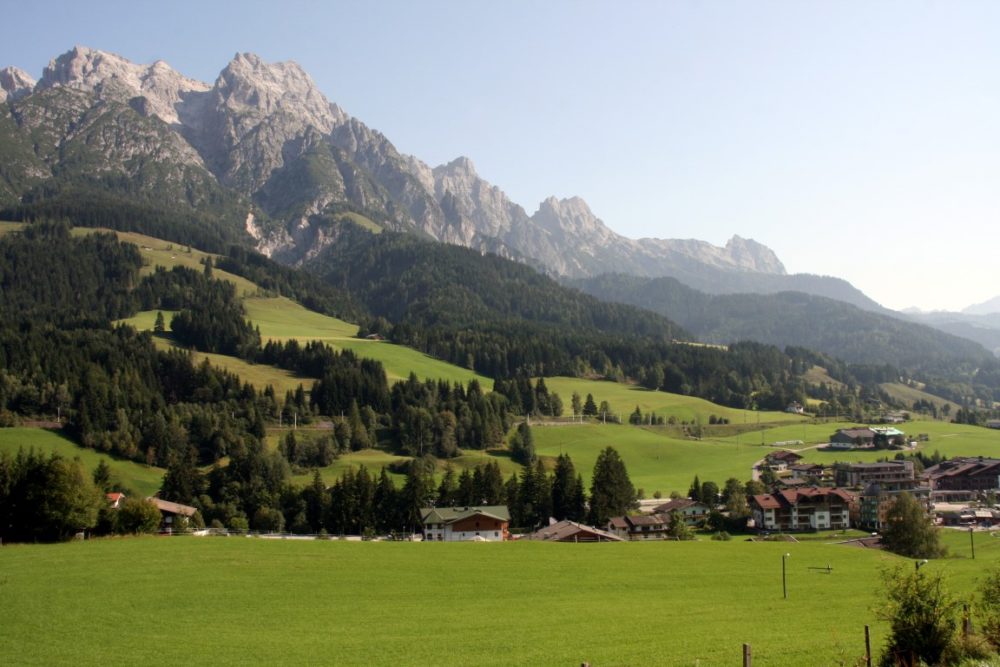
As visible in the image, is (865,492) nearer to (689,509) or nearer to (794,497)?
(794,497)

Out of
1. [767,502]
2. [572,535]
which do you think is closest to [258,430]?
[572,535]

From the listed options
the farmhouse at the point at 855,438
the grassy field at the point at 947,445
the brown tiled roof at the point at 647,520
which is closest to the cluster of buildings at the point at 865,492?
the grassy field at the point at 947,445

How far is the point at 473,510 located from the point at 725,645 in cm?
6285

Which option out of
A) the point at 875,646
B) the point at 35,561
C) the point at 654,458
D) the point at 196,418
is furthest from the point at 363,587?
the point at 654,458

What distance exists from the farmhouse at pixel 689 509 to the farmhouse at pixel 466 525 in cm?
2432

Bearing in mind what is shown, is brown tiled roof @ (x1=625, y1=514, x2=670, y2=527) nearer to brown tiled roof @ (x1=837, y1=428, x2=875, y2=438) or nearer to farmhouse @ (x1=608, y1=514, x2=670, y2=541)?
farmhouse @ (x1=608, y1=514, x2=670, y2=541)

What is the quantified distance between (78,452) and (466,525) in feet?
219

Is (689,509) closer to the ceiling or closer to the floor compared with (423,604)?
closer to the floor

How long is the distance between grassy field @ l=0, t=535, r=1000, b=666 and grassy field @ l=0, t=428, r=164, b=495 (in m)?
48.8

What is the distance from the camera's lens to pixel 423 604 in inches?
1829

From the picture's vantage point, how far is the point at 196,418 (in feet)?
448

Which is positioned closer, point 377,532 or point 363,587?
point 363,587

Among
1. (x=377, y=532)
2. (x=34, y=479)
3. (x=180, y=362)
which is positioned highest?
(x=180, y=362)

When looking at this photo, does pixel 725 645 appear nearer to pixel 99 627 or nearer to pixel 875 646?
pixel 875 646
